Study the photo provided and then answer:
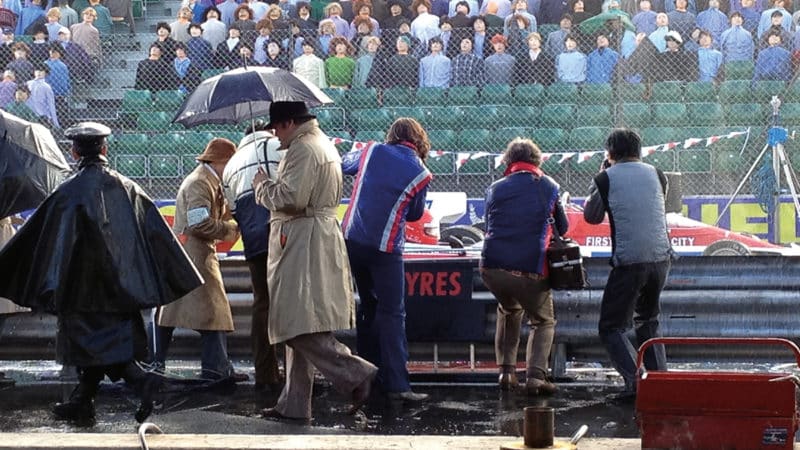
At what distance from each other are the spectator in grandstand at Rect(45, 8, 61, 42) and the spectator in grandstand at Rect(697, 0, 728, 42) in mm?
9373

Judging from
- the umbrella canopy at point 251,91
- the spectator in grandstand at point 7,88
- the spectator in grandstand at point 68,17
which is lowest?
the umbrella canopy at point 251,91

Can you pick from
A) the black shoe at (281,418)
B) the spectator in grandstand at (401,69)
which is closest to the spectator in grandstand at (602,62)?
the spectator in grandstand at (401,69)

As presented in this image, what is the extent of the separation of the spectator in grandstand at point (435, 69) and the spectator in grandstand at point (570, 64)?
1599 millimetres

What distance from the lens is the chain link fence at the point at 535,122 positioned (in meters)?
17.1

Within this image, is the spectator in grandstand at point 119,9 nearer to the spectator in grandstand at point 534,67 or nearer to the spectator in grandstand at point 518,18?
the spectator in grandstand at point 518,18

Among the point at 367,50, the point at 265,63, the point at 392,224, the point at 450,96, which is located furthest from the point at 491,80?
the point at 392,224

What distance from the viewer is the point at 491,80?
1827 cm

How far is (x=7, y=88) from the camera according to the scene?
59.5 ft

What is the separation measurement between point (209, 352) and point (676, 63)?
976cm

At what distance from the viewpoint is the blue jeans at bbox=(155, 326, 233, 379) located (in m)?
9.45

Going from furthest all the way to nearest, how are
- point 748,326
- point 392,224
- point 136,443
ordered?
point 748,326 < point 392,224 < point 136,443

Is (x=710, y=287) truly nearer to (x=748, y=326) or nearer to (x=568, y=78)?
(x=748, y=326)

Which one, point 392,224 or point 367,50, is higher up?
point 367,50

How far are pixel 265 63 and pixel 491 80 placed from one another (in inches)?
118
